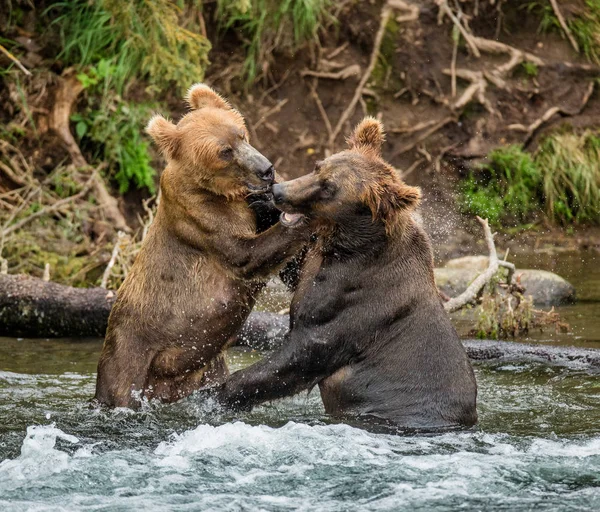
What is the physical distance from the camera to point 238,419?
6.57 m

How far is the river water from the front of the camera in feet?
17.3

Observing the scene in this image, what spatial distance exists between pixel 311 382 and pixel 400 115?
27.3ft

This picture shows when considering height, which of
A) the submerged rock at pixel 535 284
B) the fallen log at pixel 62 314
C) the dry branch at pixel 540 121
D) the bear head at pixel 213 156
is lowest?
the fallen log at pixel 62 314

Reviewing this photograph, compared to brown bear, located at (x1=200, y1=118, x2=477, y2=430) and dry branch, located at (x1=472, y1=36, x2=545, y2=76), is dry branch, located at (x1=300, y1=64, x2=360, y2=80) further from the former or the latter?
brown bear, located at (x1=200, y1=118, x2=477, y2=430)

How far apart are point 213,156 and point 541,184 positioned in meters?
7.94

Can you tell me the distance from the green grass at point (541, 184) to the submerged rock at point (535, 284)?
7.61 feet

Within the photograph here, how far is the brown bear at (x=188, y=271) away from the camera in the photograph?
667cm

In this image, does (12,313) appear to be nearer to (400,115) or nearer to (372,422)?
(372,422)

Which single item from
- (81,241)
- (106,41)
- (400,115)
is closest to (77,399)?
(81,241)

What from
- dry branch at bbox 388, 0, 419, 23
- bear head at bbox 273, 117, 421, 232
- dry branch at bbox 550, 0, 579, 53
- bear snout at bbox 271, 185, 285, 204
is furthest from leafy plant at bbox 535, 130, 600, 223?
bear snout at bbox 271, 185, 285, 204

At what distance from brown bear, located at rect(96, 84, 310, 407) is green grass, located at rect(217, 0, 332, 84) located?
21.5 feet

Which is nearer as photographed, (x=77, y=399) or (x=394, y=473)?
(x=394, y=473)

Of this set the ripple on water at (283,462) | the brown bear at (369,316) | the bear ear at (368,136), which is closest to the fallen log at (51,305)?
the ripple on water at (283,462)

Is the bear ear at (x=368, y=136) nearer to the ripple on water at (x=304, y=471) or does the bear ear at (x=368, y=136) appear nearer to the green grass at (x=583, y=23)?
the ripple on water at (x=304, y=471)
